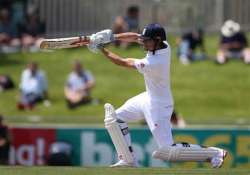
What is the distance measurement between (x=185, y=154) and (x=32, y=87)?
33.1ft

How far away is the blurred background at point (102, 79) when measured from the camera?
1622 cm

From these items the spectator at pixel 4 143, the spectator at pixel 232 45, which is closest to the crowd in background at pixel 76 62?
the spectator at pixel 232 45

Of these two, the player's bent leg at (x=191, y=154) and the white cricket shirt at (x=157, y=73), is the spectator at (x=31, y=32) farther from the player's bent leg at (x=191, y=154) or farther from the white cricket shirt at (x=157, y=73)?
the player's bent leg at (x=191, y=154)

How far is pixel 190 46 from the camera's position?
22234 millimetres

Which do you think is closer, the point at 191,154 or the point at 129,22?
the point at 191,154

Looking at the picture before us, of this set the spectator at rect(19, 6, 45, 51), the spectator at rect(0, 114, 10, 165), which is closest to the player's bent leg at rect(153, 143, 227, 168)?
the spectator at rect(0, 114, 10, 165)

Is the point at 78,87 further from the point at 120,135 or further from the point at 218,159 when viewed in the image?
the point at 218,159

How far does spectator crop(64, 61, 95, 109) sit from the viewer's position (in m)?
20.6

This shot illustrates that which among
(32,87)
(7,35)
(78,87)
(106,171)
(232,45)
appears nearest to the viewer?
(106,171)

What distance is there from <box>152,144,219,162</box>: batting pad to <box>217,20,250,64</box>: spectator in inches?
418

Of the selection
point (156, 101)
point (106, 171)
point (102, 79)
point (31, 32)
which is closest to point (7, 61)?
point (31, 32)

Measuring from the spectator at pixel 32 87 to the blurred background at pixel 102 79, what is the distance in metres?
0.02

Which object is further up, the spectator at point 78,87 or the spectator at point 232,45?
the spectator at point 232,45

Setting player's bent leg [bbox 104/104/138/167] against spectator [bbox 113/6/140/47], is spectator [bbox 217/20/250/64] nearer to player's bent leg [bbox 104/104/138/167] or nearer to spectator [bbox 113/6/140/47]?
spectator [bbox 113/6/140/47]
